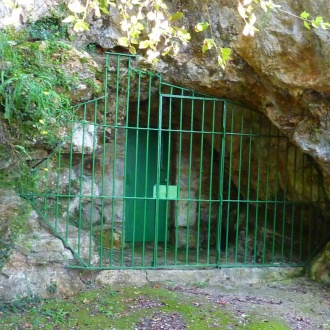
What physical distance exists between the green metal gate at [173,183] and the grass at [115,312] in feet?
1.68

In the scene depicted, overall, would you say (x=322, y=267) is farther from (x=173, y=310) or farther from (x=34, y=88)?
(x=34, y=88)

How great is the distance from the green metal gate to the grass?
1.68ft

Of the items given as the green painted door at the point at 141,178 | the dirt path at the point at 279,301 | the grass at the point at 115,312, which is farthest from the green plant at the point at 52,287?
the green painted door at the point at 141,178

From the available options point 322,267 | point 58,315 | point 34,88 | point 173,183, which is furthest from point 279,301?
point 34,88

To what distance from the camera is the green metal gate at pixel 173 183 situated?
Answer: 19.6ft

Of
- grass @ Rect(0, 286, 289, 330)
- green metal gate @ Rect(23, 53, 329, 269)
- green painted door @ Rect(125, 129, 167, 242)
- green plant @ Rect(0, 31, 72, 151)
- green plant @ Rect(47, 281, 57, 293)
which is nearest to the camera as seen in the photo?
green plant @ Rect(0, 31, 72, 151)

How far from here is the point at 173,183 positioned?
799 centimetres

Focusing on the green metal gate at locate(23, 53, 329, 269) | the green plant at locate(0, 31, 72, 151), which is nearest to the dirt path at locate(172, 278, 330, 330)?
the green metal gate at locate(23, 53, 329, 269)

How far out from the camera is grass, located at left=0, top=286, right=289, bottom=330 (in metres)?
5.04

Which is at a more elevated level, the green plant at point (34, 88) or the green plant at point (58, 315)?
the green plant at point (34, 88)

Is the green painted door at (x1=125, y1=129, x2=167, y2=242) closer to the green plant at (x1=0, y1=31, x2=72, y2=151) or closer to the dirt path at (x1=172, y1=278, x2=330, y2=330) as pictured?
the dirt path at (x1=172, y1=278, x2=330, y2=330)

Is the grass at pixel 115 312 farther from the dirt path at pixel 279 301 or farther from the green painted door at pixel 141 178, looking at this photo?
the green painted door at pixel 141 178

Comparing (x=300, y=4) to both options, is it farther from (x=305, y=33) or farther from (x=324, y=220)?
(x=324, y=220)

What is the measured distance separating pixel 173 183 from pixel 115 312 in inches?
118
